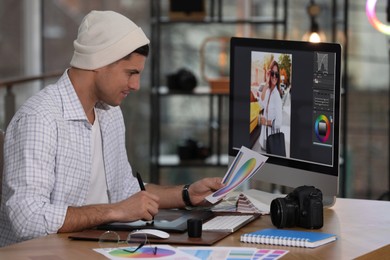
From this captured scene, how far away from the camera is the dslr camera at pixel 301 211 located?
9.57ft

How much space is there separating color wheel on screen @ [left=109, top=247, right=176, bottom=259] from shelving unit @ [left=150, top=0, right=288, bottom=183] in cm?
407

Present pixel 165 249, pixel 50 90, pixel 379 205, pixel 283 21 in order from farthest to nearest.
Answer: pixel 283 21
pixel 379 205
pixel 50 90
pixel 165 249

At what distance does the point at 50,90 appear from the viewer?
3.11 metres

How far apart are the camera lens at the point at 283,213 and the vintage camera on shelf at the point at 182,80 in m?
3.82

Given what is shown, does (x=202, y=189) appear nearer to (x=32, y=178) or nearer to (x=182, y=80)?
(x=32, y=178)

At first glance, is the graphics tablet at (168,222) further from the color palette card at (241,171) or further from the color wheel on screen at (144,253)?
the color wheel on screen at (144,253)

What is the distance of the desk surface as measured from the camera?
2580 millimetres

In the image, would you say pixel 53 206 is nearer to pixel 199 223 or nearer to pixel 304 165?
pixel 199 223

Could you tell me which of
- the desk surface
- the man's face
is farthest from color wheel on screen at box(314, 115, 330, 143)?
the man's face

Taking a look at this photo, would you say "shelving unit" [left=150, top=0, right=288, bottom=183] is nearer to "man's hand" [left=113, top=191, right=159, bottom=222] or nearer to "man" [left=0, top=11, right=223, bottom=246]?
"man" [left=0, top=11, right=223, bottom=246]

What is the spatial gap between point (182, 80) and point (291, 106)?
11.5ft

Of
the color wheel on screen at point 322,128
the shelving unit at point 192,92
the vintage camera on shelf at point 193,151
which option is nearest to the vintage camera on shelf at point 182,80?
the shelving unit at point 192,92

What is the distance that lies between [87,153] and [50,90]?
9.1 inches

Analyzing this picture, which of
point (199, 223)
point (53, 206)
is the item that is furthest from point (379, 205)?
point (53, 206)
